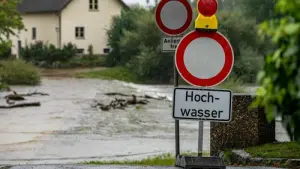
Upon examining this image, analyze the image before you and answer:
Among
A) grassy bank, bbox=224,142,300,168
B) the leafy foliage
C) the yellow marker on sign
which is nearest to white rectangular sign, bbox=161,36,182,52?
grassy bank, bbox=224,142,300,168

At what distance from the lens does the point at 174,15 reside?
10.6m

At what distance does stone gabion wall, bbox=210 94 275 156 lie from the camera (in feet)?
37.9

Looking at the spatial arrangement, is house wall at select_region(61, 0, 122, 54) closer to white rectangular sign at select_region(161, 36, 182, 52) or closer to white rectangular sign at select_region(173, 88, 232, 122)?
white rectangular sign at select_region(161, 36, 182, 52)

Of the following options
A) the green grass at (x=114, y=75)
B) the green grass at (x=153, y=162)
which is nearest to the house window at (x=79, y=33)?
the green grass at (x=114, y=75)

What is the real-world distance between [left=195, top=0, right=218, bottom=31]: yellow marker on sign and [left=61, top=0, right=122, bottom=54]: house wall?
64.9 m

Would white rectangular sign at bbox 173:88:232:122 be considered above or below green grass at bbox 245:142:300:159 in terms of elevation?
above

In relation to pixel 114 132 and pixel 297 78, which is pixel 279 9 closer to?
pixel 297 78

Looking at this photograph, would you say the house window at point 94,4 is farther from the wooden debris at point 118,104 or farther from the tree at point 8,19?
the wooden debris at point 118,104

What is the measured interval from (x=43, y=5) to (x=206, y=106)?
6978cm

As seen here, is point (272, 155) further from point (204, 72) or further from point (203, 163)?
point (204, 72)

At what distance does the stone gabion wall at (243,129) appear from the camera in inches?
455

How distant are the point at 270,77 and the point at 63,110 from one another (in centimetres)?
2210

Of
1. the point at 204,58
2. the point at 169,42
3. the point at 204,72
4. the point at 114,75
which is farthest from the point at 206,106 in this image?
the point at 114,75

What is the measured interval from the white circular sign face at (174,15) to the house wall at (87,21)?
6258cm
